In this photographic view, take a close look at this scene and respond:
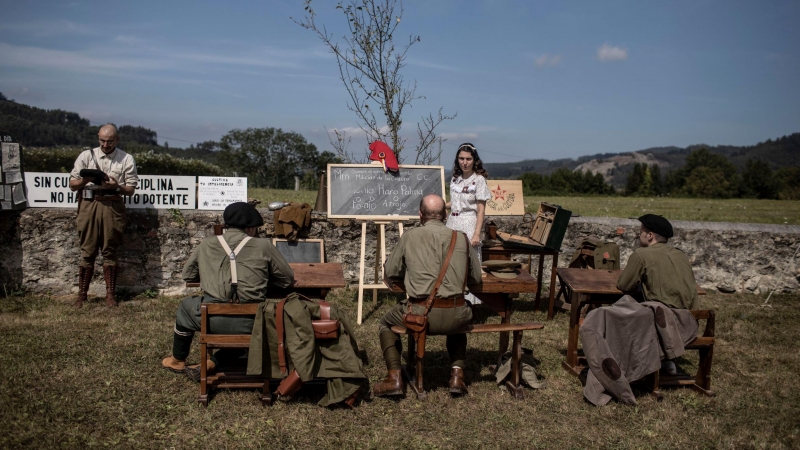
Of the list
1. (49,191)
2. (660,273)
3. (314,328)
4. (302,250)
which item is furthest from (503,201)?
(49,191)

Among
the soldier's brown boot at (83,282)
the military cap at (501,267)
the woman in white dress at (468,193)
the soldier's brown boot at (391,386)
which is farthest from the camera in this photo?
the soldier's brown boot at (83,282)

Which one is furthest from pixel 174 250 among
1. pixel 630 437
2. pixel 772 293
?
pixel 772 293

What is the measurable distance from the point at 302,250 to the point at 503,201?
119 inches

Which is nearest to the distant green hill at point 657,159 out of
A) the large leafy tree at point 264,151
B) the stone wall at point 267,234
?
the large leafy tree at point 264,151

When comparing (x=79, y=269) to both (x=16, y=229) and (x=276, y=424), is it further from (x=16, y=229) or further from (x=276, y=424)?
(x=276, y=424)

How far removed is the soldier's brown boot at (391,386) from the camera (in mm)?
4535

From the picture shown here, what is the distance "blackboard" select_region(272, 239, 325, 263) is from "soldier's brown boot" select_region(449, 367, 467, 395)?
3.20 m

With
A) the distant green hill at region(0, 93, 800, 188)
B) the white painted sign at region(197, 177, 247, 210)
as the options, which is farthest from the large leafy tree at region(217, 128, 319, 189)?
the white painted sign at region(197, 177, 247, 210)

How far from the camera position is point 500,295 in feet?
17.7

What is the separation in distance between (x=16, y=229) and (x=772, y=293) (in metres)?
10.5

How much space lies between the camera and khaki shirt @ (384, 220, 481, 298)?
4480 millimetres

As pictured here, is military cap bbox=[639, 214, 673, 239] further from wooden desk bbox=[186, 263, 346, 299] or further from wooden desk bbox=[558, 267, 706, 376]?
wooden desk bbox=[186, 263, 346, 299]

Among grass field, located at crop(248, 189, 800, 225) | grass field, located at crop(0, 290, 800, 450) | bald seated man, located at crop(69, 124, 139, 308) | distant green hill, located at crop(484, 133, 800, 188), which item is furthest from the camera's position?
distant green hill, located at crop(484, 133, 800, 188)

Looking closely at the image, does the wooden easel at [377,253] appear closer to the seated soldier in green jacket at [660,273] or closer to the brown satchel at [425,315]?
the brown satchel at [425,315]
